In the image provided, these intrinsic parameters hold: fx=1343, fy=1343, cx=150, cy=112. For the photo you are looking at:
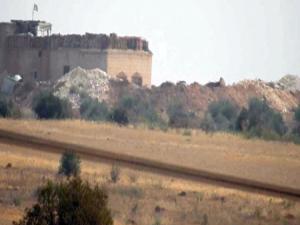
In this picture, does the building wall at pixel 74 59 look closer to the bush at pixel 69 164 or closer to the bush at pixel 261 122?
the bush at pixel 261 122

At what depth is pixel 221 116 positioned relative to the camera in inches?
3243

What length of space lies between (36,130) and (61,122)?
9357 millimetres

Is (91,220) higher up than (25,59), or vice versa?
(25,59)

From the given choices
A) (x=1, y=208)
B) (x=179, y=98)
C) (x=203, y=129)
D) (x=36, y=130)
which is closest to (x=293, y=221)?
(x=1, y=208)

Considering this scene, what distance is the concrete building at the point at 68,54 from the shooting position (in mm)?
91125

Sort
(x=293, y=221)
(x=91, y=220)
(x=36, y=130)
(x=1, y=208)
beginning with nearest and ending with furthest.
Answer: (x=91, y=220) → (x=1, y=208) → (x=293, y=221) → (x=36, y=130)

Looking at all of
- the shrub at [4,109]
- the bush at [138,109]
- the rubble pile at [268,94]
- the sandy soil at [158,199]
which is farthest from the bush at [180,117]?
the sandy soil at [158,199]

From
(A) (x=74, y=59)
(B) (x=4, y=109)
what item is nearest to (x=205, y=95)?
(A) (x=74, y=59)

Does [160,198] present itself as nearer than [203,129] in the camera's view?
Yes

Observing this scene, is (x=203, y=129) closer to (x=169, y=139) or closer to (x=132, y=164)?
(x=169, y=139)

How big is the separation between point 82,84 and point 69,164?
50.4 meters

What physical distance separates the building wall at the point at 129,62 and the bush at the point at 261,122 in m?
10.6

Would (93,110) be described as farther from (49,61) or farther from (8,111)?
(49,61)

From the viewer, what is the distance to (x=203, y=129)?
7100 cm
